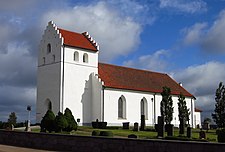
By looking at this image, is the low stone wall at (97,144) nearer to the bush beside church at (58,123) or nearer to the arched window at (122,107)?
the bush beside church at (58,123)

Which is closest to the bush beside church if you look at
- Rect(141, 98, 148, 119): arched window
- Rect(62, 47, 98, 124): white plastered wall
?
Rect(62, 47, 98, 124): white plastered wall

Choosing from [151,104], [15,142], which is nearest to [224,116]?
[151,104]

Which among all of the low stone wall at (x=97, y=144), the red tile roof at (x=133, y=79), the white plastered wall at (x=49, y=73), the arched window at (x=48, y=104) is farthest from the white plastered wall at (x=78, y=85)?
the low stone wall at (x=97, y=144)

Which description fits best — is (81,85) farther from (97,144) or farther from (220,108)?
(97,144)

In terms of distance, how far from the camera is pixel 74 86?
1778 inches

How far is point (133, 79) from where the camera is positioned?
52750 millimetres

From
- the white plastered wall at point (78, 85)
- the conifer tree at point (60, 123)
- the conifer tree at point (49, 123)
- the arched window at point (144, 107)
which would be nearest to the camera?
Result: the conifer tree at point (60, 123)

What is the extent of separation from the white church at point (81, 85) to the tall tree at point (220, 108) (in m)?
11.5

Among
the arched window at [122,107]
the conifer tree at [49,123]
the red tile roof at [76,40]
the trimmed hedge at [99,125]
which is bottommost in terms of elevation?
the trimmed hedge at [99,125]

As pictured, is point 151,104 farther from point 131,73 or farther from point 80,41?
point 80,41

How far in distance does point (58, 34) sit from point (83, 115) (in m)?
11.8

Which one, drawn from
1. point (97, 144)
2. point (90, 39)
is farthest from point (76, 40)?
point (97, 144)

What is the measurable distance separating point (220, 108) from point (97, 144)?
30.1 meters

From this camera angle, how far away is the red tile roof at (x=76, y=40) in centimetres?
4582
